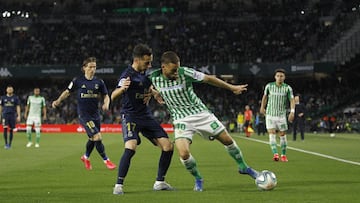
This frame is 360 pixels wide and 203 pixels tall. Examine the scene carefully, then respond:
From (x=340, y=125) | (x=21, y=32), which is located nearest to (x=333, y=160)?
(x=340, y=125)

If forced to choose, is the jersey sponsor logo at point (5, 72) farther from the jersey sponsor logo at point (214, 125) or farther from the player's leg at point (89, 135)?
the jersey sponsor logo at point (214, 125)

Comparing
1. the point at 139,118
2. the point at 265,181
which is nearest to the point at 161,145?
the point at 139,118

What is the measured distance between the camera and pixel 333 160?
53.7 ft

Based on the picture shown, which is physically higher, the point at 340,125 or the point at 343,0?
the point at 343,0

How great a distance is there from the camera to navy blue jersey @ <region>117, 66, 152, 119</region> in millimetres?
9836

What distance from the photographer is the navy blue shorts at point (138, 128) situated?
995 centimetres

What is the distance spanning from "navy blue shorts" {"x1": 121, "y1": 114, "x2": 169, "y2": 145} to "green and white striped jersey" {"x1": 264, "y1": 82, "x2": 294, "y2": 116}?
7.39 m

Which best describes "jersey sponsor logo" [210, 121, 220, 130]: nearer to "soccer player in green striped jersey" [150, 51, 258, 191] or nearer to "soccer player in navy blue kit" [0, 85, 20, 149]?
"soccer player in green striped jersey" [150, 51, 258, 191]

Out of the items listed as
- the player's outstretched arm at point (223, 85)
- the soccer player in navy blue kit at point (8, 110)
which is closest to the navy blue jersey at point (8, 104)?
the soccer player in navy blue kit at point (8, 110)

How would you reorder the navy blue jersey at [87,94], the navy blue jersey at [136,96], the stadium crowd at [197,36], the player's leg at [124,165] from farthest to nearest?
the stadium crowd at [197,36] < the navy blue jersey at [87,94] < the navy blue jersey at [136,96] < the player's leg at [124,165]

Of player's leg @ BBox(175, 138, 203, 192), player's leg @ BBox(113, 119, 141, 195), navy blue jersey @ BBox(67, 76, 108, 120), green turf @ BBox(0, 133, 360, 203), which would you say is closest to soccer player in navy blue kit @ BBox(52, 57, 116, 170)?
navy blue jersey @ BBox(67, 76, 108, 120)

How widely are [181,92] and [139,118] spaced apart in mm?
1081

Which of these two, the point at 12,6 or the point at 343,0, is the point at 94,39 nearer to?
the point at 12,6

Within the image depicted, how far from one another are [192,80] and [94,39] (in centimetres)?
5234
